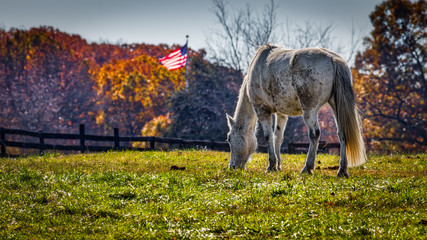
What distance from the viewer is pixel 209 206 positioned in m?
7.33

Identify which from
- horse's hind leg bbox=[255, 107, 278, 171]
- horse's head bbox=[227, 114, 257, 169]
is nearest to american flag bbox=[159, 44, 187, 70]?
horse's head bbox=[227, 114, 257, 169]

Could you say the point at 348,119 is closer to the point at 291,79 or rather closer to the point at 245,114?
the point at 291,79

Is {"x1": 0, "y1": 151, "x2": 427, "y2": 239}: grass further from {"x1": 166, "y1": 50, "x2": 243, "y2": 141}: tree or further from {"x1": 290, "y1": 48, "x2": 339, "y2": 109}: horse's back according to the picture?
{"x1": 166, "y1": 50, "x2": 243, "y2": 141}: tree

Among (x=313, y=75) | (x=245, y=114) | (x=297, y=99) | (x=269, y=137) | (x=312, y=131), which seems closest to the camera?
(x=313, y=75)

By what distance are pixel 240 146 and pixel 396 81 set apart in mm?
25914

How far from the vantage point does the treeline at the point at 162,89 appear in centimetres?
3375

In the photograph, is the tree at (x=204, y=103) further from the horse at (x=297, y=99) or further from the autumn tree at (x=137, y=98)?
the horse at (x=297, y=99)

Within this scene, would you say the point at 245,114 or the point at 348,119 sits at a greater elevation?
the point at 245,114

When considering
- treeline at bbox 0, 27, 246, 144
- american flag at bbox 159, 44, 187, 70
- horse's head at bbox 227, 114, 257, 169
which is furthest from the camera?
treeline at bbox 0, 27, 246, 144

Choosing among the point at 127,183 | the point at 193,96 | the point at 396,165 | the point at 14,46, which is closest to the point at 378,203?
the point at 127,183

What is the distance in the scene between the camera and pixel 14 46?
5044 centimetres

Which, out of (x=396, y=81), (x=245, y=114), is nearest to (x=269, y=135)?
(x=245, y=114)

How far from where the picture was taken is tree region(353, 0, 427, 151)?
109 ft

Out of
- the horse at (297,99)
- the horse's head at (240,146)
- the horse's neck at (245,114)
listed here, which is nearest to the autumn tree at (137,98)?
the horse's neck at (245,114)
